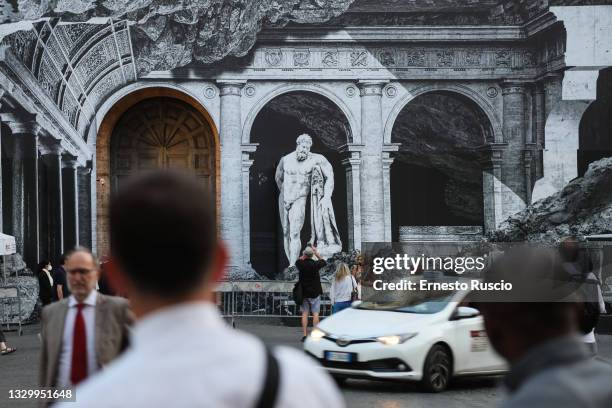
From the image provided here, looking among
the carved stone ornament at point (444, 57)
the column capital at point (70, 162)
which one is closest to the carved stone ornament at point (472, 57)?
the carved stone ornament at point (444, 57)

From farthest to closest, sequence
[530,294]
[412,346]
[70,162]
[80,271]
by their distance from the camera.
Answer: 1. [70,162]
2. [412,346]
3. [80,271]
4. [530,294]

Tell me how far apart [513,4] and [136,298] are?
2008cm

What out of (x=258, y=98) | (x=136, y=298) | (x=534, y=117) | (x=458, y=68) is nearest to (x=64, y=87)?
(x=258, y=98)

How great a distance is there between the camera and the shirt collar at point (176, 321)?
1708 millimetres

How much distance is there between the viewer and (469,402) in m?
9.80

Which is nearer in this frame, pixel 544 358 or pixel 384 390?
pixel 544 358

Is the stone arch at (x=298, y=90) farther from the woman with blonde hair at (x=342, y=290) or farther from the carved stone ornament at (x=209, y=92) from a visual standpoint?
the woman with blonde hair at (x=342, y=290)

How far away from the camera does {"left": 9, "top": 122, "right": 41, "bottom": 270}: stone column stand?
19.6 meters

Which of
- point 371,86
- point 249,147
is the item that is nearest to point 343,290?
point 249,147

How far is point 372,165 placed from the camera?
21.4m

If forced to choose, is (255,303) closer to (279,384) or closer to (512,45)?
(512,45)

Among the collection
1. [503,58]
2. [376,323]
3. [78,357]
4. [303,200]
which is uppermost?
[503,58]

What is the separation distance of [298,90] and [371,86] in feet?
4.79

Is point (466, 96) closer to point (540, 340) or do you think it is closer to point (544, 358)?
point (540, 340)
